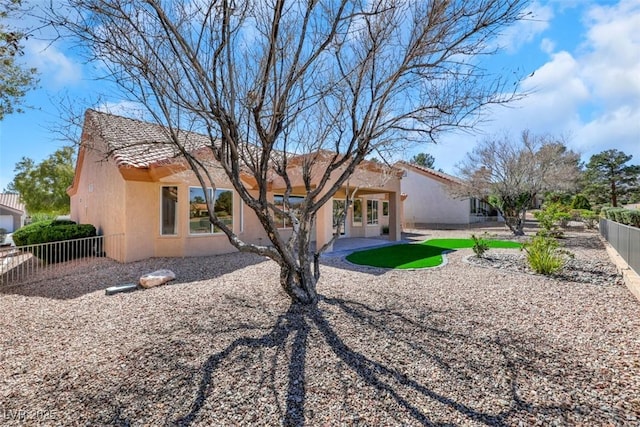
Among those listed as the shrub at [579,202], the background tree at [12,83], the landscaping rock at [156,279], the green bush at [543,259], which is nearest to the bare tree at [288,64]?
the landscaping rock at [156,279]

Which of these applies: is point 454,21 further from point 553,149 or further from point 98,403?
point 553,149

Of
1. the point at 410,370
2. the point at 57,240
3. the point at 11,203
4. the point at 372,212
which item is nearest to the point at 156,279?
the point at 57,240

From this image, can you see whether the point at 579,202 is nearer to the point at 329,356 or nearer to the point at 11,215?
the point at 329,356

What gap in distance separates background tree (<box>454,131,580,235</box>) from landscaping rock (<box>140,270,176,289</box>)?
20.2m

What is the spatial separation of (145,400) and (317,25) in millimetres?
6252

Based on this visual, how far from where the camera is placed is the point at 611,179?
3791 centimetres

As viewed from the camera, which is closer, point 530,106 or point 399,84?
point 530,106

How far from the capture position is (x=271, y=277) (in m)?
9.16

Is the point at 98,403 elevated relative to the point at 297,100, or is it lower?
lower

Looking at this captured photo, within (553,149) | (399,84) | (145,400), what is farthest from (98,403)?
(553,149)

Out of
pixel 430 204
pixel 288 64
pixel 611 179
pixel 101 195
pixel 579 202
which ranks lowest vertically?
pixel 101 195

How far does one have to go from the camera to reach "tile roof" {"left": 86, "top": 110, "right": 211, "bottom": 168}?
24.7ft

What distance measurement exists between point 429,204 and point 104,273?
30.6m

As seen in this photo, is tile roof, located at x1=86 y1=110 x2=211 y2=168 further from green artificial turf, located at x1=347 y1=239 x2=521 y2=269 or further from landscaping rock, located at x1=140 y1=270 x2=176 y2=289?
green artificial turf, located at x1=347 y1=239 x2=521 y2=269
